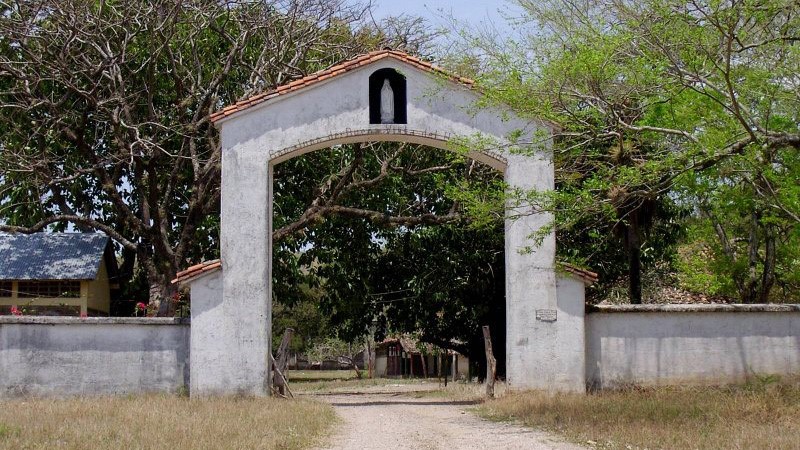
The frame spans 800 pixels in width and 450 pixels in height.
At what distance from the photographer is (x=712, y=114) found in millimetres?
18375

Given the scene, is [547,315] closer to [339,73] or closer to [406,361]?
[339,73]

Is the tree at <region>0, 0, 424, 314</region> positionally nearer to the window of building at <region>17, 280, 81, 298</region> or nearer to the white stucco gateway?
the window of building at <region>17, 280, 81, 298</region>

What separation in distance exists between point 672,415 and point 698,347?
212 inches

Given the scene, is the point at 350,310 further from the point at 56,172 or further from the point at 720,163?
the point at 720,163

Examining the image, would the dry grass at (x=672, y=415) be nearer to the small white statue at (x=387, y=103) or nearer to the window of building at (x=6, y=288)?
the small white statue at (x=387, y=103)

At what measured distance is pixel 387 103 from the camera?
2053cm

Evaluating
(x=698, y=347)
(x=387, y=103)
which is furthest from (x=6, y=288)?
(x=698, y=347)

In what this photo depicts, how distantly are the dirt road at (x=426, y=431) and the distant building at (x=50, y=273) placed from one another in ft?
35.9

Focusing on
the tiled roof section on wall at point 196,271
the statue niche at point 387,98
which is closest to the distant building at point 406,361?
the statue niche at point 387,98

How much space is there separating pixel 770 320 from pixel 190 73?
611 inches

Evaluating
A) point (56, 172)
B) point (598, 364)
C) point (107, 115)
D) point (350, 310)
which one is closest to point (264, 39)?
point (107, 115)

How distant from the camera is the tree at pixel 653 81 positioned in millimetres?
14938

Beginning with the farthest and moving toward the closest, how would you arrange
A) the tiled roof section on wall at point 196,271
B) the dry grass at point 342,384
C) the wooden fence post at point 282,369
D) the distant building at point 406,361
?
1. the distant building at point 406,361
2. the dry grass at point 342,384
3. the wooden fence post at point 282,369
4. the tiled roof section on wall at point 196,271

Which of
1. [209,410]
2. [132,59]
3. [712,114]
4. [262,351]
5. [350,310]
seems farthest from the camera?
[350,310]
